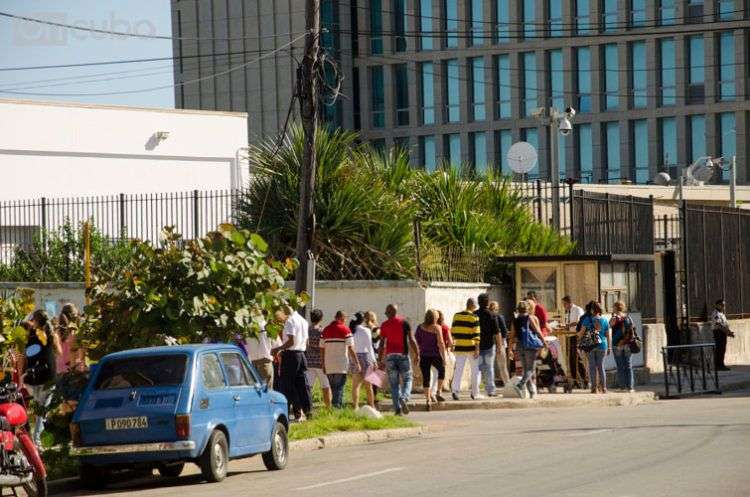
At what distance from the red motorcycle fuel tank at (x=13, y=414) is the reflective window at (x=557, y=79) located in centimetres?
6790

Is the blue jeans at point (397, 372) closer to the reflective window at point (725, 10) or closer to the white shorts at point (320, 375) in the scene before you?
the white shorts at point (320, 375)

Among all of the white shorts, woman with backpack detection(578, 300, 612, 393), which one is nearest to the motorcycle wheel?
the white shorts

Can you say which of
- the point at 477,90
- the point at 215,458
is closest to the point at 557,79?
the point at 477,90

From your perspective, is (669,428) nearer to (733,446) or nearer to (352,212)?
(733,446)

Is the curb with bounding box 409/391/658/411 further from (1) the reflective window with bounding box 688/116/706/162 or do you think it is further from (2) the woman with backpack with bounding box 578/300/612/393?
(1) the reflective window with bounding box 688/116/706/162

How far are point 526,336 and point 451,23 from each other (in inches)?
2217

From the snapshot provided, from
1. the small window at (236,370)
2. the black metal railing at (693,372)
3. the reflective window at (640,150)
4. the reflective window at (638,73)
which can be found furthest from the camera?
the reflective window at (640,150)

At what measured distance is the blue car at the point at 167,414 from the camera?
51.1 feet

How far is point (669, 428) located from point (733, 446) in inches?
133

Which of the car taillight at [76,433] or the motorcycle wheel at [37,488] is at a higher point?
the car taillight at [76,433]

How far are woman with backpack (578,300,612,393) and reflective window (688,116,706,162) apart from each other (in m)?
50.2

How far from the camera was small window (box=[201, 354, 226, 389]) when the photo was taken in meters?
16.3

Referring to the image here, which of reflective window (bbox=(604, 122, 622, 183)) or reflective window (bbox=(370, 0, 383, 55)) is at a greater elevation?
reflective window (bbox=(370, 0, 383, 55))

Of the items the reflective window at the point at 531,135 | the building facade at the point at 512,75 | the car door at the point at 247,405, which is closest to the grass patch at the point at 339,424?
the car door at the point at 247,405
